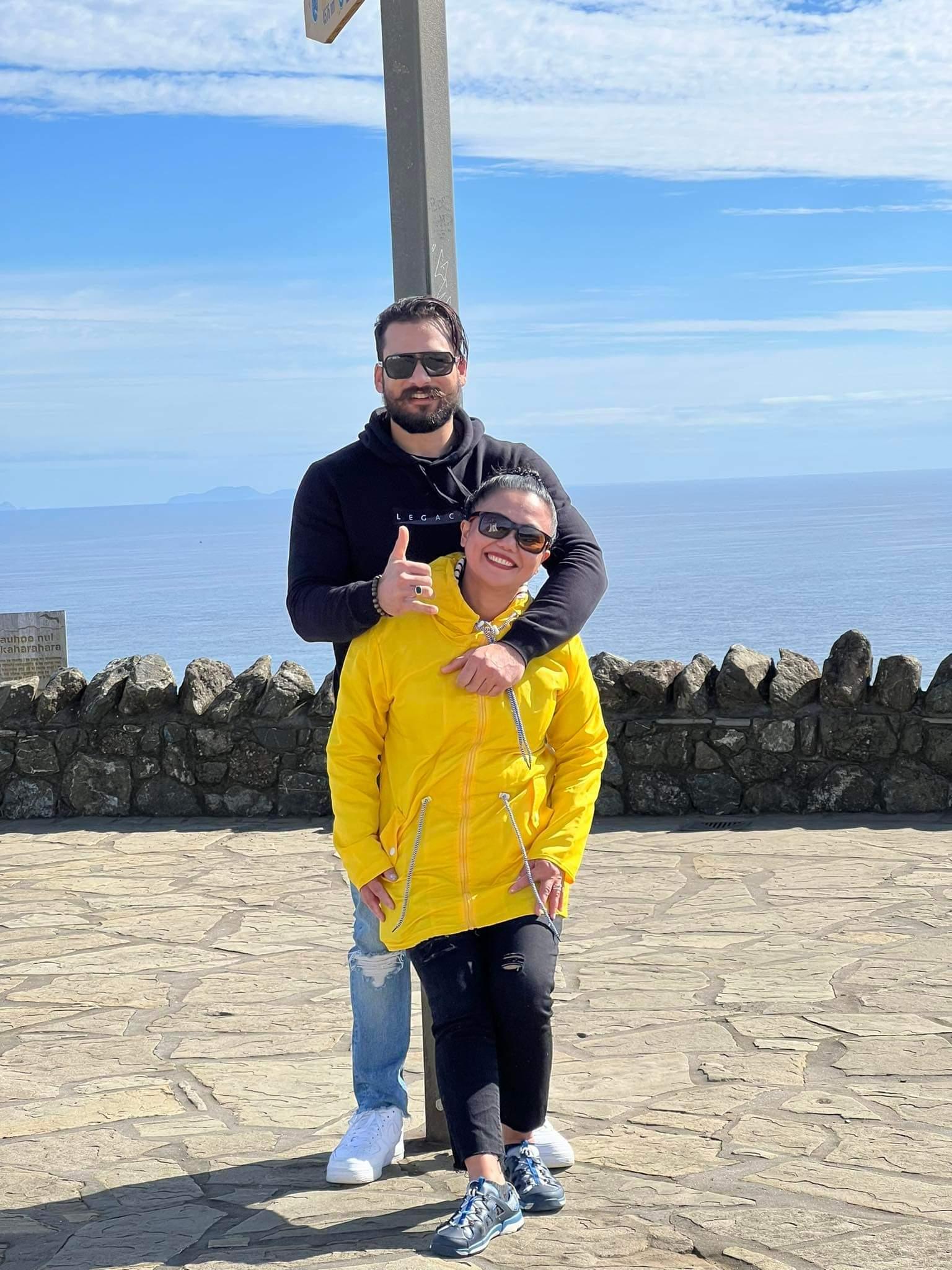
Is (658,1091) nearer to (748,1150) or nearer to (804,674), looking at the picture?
(748,1150)

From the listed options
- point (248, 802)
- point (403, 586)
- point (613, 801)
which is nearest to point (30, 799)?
point (248, 802)

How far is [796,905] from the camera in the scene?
254 inches

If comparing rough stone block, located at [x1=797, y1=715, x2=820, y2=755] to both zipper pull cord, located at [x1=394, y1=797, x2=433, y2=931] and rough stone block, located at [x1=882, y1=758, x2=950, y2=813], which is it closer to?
rough stone block, located at [x1=882, y1=758, x2=950, y2=813]

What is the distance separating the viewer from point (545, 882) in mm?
3486

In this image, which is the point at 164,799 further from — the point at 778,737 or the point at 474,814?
the point at 474,814

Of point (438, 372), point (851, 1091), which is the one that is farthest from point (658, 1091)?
point (438, 372)

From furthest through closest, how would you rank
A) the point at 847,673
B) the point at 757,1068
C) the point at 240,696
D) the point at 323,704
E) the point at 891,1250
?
1. the point at 240,696
2. the point at 323,704
3. the point at 847,673
4. the point at 757,1068
5. the point at 891,1250

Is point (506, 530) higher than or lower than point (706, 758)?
higher

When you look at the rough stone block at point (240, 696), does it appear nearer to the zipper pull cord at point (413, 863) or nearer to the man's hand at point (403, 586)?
the zipper pull cord at point (413, 863)

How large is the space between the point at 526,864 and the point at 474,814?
0.17 metres

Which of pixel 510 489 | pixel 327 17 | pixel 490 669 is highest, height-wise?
pixel 327 17

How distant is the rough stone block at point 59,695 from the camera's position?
927 cm

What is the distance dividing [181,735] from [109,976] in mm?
3327

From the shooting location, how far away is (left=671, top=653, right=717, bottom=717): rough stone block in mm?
8516
